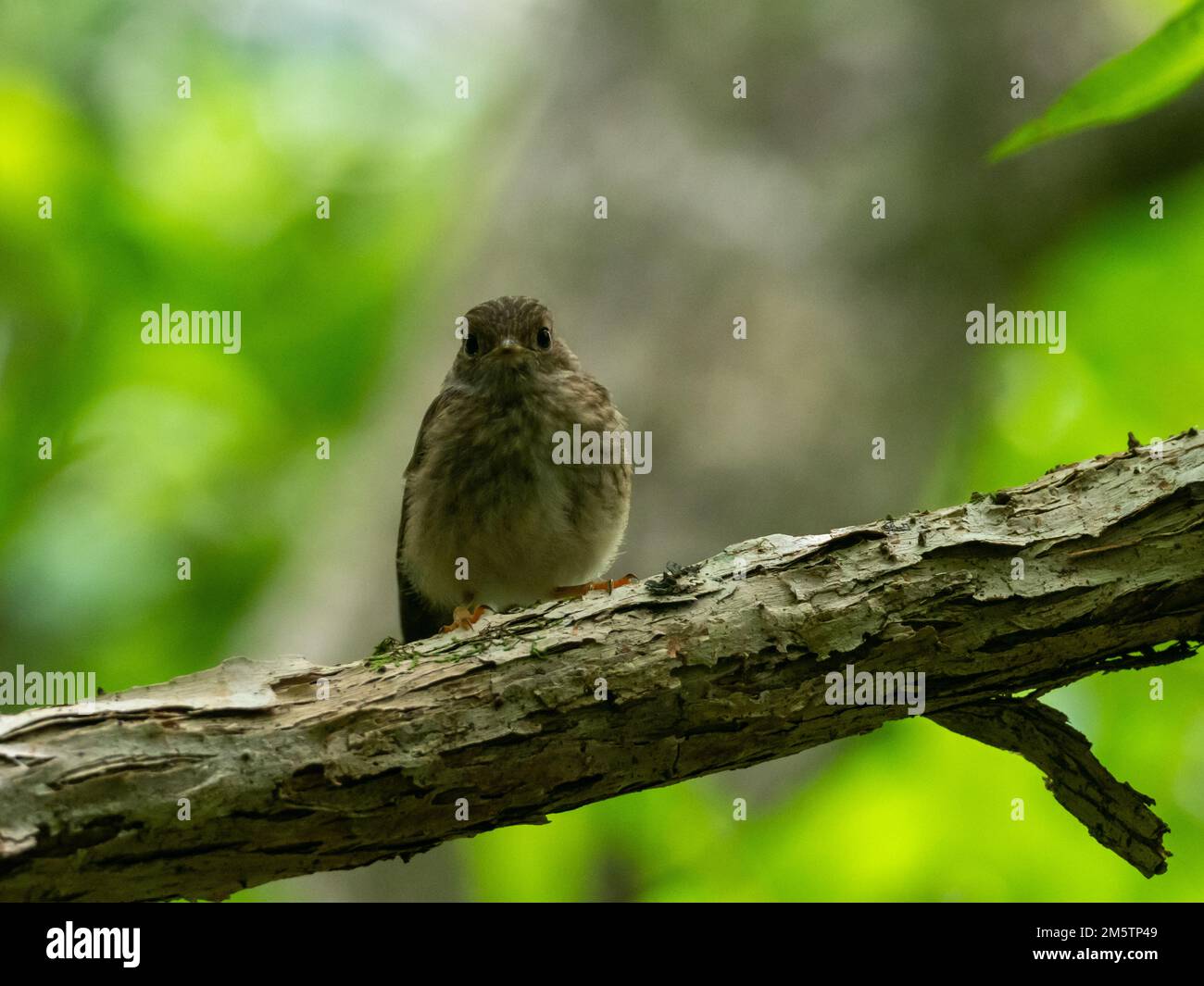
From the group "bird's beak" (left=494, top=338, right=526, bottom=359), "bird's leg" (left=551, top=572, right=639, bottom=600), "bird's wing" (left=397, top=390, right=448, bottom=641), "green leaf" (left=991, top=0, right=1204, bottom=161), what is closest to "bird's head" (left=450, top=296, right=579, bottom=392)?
"bird's beak" (left=494, top=338, right=526, bottom=359)

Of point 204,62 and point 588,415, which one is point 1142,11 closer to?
point 588,415

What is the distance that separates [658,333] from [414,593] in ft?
6.16

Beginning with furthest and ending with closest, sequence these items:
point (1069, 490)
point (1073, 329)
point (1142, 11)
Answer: point (1073, 329) < point (1142, 11) < point (1069, 490)

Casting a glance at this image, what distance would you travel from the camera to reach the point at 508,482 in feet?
17.1

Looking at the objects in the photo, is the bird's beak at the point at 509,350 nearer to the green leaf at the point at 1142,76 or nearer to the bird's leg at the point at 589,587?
the bird's leg at the point at 589,587

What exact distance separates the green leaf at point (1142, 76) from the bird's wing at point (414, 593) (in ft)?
11.9

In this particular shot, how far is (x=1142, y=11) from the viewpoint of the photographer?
7285 millimetres

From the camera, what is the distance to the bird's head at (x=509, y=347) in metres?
5.46

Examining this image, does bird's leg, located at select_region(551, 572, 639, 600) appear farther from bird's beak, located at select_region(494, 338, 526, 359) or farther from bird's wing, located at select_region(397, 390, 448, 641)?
bird's beak, located at select_region(494, 338, 526, 359)

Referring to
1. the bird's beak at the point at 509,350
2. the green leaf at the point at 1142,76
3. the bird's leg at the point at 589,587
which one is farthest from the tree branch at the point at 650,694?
the bird's beak at the point at 509,350

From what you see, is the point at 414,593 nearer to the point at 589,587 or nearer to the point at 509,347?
the point at 509,347

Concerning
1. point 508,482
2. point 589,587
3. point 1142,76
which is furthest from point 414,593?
point 1142,76

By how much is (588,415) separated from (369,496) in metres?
1.67

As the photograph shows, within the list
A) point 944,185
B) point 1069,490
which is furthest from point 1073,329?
point 1069,490
